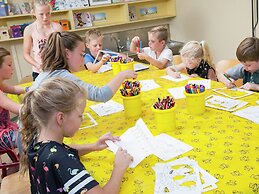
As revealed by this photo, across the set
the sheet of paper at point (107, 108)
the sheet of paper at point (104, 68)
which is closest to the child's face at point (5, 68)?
the sheet of paper at point (107, 108)

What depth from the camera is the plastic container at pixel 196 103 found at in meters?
1.41

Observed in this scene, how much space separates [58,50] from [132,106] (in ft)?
1.60

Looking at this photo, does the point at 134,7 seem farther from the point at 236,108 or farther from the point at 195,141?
the point at 195,141

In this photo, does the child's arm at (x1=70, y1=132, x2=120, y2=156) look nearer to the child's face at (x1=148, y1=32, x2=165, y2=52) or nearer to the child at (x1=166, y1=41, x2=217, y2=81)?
the child at (x1=166, y1=41, x2=217, y2=81)

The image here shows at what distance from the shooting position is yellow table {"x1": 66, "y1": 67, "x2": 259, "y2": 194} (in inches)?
37.0

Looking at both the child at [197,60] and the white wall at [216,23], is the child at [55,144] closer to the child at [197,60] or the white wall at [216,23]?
the child at [197,60]

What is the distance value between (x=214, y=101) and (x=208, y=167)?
629 millimetres

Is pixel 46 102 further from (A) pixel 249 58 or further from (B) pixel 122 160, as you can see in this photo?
(A) pixel 249 58

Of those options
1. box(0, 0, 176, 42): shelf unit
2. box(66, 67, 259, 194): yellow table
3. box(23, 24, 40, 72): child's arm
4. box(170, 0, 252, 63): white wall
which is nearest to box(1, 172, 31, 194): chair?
box(66, 67, 259, 194): yellow table

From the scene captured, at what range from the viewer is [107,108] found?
5.55 feet

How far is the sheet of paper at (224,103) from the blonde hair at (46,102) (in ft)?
2.50

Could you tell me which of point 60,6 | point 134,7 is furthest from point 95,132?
point 134,7

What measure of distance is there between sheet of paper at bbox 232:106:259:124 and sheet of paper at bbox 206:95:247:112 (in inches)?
1.7

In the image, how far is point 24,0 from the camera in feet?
12.1
